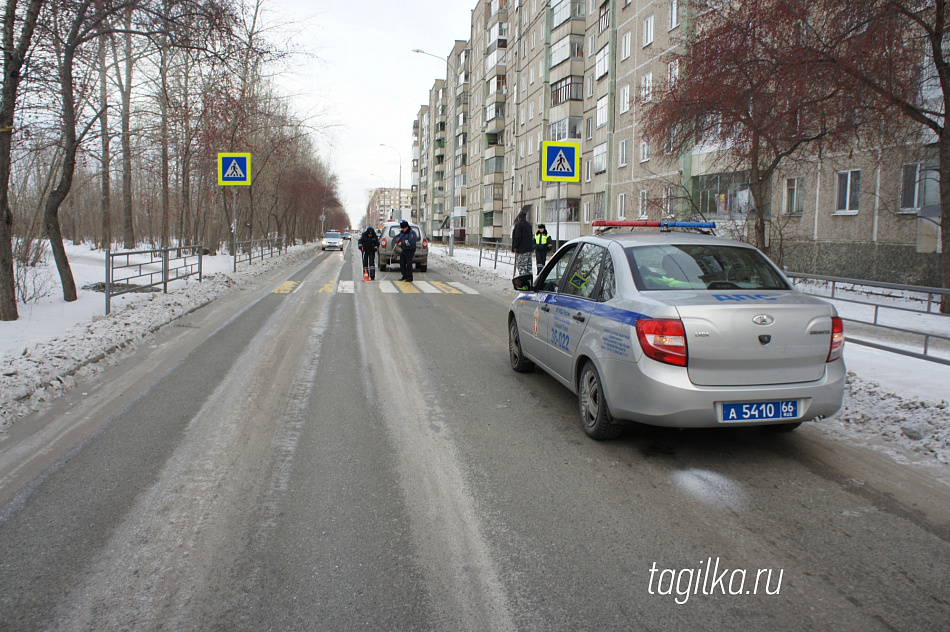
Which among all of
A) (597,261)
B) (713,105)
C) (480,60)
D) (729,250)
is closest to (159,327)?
(597,261)

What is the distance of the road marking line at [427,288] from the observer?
1784 cm

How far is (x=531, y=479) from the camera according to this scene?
14.3 feet

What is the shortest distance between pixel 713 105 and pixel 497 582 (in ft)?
44.6

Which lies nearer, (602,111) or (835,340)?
(835,340)

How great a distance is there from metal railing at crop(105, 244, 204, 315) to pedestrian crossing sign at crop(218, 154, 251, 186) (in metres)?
5.15

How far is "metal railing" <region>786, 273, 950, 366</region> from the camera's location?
7090mm

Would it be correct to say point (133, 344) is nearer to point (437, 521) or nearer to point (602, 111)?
point (437, 521)

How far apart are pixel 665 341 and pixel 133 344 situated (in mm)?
7286

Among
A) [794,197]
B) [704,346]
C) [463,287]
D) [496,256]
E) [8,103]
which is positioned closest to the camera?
[704,346]

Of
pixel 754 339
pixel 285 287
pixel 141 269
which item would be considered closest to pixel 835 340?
pixel 754 339

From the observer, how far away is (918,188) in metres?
17.5

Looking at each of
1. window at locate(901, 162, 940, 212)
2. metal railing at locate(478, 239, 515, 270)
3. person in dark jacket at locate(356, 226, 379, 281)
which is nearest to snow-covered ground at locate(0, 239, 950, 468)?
person in dark jacket at locate(356, 226, 379, 281)

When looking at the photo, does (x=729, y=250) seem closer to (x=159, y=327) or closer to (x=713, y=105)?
(x=159, y=327)

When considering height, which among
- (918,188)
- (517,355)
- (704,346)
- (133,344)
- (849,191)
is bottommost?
(133,344)
